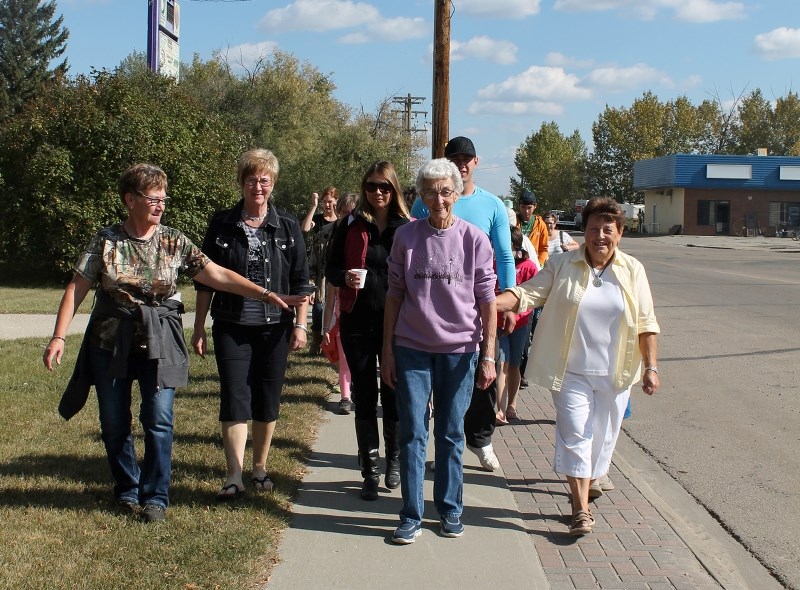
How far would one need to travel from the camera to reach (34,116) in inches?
773

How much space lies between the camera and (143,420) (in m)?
4.81

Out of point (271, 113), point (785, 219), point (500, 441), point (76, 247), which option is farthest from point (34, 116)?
point (785, 219)

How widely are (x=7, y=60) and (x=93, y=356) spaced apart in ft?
177

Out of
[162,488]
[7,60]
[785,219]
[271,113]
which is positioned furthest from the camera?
[785,219]

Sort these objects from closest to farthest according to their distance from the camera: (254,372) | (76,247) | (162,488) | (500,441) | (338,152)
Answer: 1. (162,488)
2. (254,372)
3. (500,441)
4. (76,247)
5. (338,152)

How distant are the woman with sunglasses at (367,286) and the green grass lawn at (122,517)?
57 cm

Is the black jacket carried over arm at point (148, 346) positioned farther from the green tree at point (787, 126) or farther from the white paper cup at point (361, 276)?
the green tree at point (787, 126)

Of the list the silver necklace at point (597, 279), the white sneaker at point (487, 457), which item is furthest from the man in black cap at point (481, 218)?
the silver necklace at point (597, 279)

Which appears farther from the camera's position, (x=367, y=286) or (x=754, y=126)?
(x=754, y=126)

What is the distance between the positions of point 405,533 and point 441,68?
954 cm

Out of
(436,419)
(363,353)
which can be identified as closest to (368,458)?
(363,353)

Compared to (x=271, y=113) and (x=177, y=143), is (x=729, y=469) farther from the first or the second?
(x=271, y=113)

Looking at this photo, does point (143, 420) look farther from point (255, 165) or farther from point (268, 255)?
point (255, 165)

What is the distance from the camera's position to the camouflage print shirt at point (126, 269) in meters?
4.70
